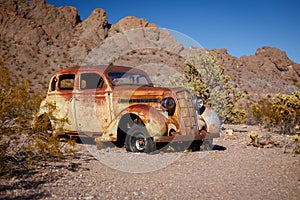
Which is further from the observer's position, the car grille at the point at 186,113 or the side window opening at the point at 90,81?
the side window opening at the point at 90,81

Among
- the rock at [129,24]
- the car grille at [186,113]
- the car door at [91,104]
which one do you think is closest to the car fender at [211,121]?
the car grille at [186,113]

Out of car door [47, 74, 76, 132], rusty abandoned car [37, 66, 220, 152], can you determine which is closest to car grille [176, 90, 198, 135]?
rusty abandoned car [37, 66, 220, 152]

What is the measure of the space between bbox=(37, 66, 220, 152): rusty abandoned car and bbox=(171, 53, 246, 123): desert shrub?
12.9ft

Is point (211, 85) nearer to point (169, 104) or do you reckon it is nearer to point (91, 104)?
point (169, 104)

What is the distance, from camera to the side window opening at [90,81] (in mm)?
7270

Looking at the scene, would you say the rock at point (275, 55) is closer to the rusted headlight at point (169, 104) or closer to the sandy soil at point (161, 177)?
the sandy soil at point (161, 177)

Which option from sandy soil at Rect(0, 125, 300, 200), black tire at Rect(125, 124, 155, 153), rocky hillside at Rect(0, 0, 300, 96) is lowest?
sandy soil at Rect(0, 125, 300, 200)

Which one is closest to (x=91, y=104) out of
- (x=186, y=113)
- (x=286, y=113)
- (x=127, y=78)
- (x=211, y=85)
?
(x=127, y=78)

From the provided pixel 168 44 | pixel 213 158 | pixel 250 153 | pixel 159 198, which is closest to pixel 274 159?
pixel 250 153

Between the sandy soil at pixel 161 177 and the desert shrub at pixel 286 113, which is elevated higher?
the desert shrub at pixel 286 113

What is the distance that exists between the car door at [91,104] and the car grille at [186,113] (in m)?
1.67

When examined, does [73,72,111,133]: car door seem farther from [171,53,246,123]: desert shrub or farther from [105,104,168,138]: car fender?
[171,53,246,123]: desert shrub

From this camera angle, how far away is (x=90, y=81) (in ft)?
24.6

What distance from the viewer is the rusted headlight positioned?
628 centimetres
